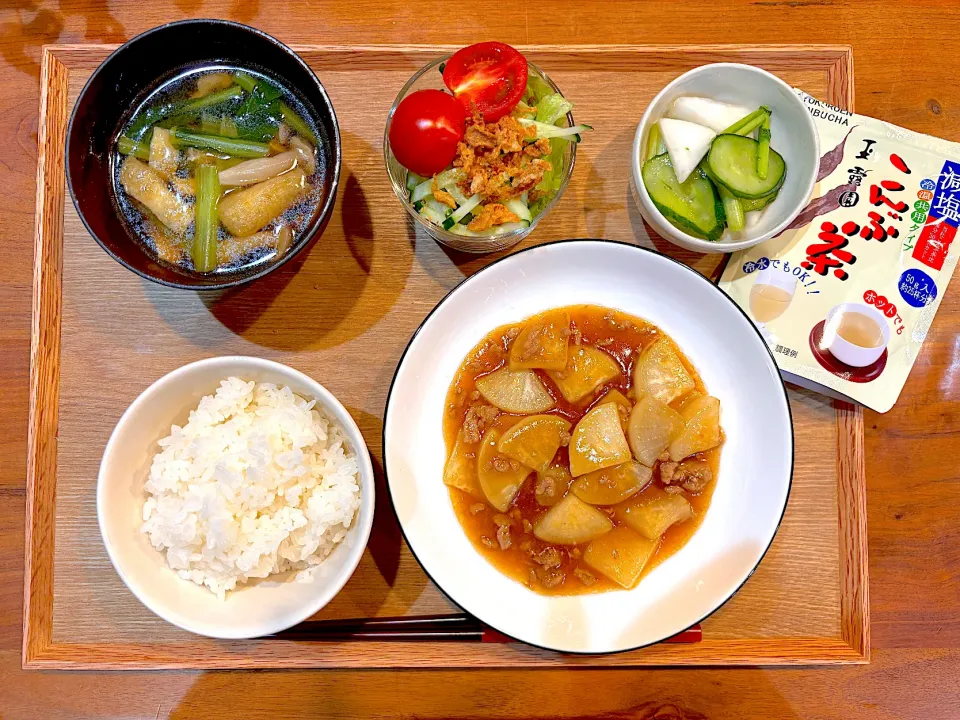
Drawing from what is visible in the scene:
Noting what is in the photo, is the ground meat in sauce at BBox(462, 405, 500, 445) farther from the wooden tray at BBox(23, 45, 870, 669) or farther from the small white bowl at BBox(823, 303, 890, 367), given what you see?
the small white bowl at BBox(823, 303, 890, 367)

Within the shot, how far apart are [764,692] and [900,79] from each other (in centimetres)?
218

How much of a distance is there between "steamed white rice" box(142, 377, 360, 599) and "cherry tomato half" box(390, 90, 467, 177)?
81cm

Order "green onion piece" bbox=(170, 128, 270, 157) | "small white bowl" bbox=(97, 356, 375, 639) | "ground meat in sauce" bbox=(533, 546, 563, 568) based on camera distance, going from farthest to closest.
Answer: "ground meat in sauce" bbox=(533, 546, 563, 568) < "green onion piece" bbox=(170, 128, 270, 157) < "small white bowl" bbox=(97, 356, 375, 639)

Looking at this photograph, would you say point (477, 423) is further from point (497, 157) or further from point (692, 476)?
point (497, 157)

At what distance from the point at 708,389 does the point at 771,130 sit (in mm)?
875

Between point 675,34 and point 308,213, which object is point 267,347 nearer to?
point 308,213

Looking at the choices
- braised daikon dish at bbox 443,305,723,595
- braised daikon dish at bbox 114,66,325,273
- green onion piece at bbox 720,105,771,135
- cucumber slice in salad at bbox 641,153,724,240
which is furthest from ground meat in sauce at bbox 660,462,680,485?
braised daikon dish at bbox 114,66,325,273

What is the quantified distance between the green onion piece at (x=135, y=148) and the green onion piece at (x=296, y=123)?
16.4 inches

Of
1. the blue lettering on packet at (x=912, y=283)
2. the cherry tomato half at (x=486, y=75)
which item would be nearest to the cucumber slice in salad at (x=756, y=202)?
the blue lettering on packet at (x=912, y=283)

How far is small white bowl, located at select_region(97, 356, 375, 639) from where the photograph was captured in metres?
1.91

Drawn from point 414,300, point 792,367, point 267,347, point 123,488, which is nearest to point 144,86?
point 267,347

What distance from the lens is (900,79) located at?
2393mm

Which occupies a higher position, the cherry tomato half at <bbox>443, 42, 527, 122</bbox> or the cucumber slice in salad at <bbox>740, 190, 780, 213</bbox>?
the cherry tomato half at <bbox>443, 42, 527, 122</bbox>

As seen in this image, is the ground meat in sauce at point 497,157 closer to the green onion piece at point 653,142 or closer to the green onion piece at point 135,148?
the green onion piece at point 653,142
